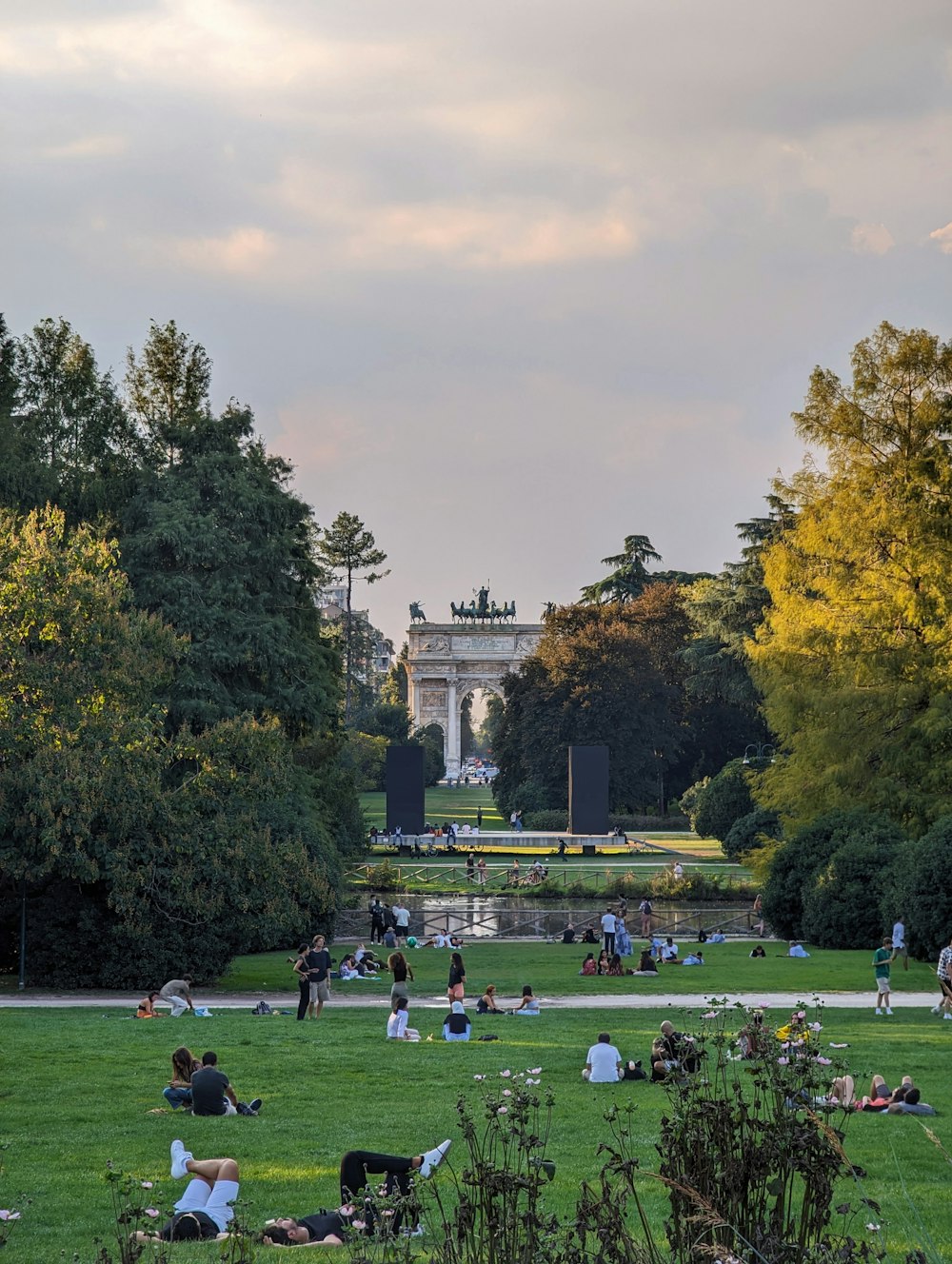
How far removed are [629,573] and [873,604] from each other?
200 feet

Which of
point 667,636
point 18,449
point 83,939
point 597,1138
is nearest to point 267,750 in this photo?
point 83,939

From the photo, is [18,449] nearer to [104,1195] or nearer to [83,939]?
[83,939]

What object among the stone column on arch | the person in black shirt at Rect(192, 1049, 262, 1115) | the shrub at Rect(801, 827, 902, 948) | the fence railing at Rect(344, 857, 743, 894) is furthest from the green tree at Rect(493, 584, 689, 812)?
the person in black shirt at Rect(192, 1049, 262, 1115)

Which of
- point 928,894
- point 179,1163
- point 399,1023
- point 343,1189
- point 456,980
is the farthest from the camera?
point 928,894

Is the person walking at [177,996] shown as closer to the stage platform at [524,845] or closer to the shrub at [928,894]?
the shrub at [928,894]

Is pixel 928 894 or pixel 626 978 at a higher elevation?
pixel 928 894

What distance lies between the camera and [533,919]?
4066cm

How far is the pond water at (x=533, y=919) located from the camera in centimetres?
3934

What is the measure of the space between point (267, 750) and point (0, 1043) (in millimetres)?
12069

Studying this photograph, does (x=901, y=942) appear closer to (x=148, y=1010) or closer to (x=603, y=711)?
(x=148, y=1010)

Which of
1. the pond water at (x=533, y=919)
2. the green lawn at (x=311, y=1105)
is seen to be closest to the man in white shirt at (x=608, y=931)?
the pond water at (x=533, y=919)

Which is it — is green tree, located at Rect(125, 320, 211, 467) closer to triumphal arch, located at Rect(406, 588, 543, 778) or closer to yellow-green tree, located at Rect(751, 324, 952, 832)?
yellow-green tree, located at Rect(751, 324, 952, 832)

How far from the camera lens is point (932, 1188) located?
1117 centimetres

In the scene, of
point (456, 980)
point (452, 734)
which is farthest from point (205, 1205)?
point (452, 734)
